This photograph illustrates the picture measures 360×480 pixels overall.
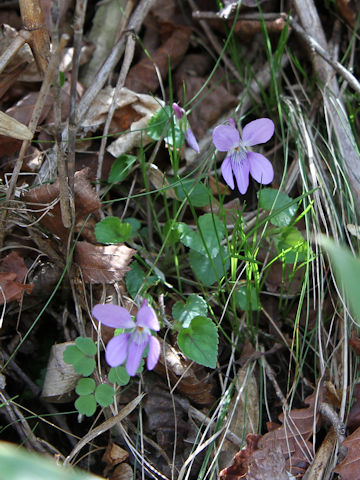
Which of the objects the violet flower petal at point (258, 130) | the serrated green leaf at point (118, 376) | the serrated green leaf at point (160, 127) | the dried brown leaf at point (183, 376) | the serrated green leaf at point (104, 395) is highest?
the violet flower petal at point (258, 130)

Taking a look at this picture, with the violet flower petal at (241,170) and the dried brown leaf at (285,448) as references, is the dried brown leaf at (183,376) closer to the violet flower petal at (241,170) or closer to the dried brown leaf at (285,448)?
the dried brown leaf at (285,448)

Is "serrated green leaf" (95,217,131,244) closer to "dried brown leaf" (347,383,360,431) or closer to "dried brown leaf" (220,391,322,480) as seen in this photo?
"dried brown leaf" (220,391,322,480)

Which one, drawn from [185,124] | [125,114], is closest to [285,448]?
[185,124]

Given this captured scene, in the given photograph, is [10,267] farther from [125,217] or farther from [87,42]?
[87,42]

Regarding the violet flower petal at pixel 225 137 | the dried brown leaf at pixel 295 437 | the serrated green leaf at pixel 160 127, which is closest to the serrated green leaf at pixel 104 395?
the dried brown leaf at pixel 295 437

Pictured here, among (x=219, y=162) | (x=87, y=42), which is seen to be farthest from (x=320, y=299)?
(x=87, y=42)

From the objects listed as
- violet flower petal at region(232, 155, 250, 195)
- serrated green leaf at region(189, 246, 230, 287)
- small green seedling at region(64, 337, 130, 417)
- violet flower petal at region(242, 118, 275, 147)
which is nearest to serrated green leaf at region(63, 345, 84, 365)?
small green seedling at region(64, 337, 130, 417)
